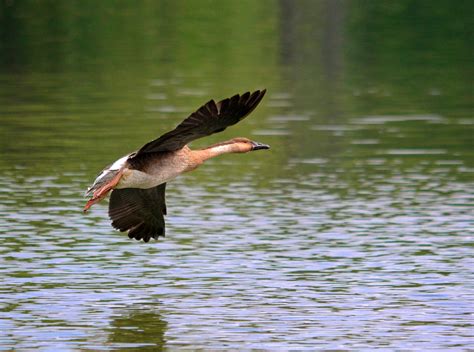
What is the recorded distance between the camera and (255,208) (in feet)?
73.8

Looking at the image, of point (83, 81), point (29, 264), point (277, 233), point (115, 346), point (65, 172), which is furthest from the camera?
point (83, 81)

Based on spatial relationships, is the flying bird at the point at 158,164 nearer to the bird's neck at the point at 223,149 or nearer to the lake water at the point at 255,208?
the bird's neck at the point at 223,149

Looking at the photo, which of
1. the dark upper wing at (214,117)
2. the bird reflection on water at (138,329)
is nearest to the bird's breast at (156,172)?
the dark upper wing at (214,117)

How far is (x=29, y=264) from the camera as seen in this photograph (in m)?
18.4

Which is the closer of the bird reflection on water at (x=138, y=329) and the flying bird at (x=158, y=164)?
the flying bird at (x=158, y=164)

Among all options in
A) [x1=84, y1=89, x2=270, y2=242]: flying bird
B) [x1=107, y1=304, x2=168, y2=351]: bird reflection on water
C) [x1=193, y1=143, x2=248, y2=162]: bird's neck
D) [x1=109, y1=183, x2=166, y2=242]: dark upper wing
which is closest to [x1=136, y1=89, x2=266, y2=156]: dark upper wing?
[x1=84, y1=89, x2=270, y2=242]: flying bird

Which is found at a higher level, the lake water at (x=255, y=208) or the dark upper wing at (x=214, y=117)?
the dark upper wing at (x=214, y=117)

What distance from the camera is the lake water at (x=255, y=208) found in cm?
1554

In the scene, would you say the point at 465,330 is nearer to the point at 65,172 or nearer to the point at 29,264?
the point at 29,264

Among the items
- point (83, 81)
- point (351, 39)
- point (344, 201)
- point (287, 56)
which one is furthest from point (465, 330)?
point (351, 39)

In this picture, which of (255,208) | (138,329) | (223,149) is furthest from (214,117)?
(255,208)

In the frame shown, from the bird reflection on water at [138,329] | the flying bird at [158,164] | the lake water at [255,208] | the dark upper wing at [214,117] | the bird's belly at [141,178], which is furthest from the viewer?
the lake water at [255,208]

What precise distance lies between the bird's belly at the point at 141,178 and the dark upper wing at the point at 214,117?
1.28ft

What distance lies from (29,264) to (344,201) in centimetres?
645
